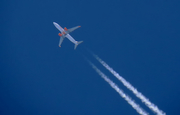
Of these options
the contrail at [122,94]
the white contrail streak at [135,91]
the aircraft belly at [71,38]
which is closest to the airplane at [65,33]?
the aircraft belly at [71,38]

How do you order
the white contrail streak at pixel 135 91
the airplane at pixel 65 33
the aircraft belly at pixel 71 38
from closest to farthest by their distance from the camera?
the white contrail streak at pixel 135 91 → the airplane at pixel 65 33 → the aircraft belly at pixel 71 38

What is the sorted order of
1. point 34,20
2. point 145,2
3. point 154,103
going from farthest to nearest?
point 34,20
point 145,2
point 154,103

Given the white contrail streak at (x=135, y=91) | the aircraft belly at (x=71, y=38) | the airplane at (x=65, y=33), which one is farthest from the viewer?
the aircraft belly at (x=71, y=38)

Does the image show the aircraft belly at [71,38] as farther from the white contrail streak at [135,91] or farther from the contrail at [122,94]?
the contrail at [122,94]

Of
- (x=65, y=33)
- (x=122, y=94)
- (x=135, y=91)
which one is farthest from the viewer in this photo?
(x=65, y=33)

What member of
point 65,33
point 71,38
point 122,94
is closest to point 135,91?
point 122,94

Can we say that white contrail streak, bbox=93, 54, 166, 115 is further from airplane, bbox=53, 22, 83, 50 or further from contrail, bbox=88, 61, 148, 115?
airplane, bbox=53, 22, 83, 50

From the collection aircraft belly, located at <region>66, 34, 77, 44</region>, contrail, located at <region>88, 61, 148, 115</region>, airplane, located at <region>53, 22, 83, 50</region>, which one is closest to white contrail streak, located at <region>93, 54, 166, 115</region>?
contrail, located at <region>88, 61, 148, 115</region>

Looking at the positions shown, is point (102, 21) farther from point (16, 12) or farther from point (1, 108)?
point (1, 108)

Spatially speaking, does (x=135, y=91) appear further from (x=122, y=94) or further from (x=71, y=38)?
(x=71, y=38)

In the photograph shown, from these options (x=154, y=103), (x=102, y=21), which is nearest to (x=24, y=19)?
(x=102, y=21)

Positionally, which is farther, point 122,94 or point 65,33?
point 65,33
